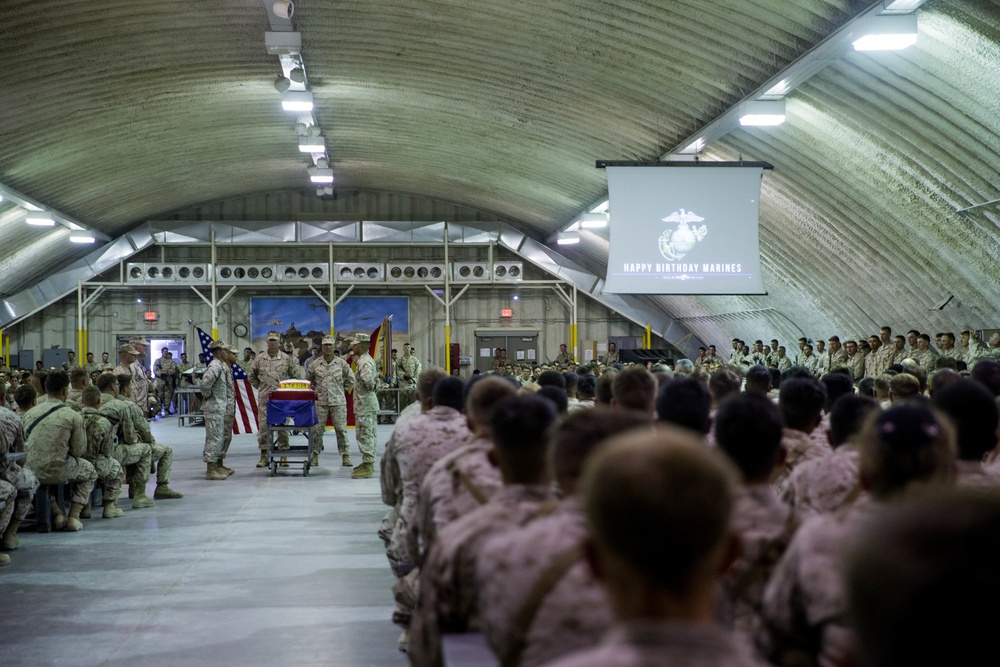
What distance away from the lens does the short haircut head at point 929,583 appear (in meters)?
0.97

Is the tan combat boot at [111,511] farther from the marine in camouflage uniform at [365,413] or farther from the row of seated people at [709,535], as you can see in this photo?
the row of seated people at [709,535]

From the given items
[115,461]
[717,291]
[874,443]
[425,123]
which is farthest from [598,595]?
[425,123]

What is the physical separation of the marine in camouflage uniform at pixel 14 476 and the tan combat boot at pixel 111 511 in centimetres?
141

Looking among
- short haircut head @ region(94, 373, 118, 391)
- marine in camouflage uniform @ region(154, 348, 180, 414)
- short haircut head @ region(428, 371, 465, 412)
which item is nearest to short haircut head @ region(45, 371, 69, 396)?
short haircut head @ region(94, 373, 118, 391)

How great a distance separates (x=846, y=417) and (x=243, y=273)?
2260 centimetres

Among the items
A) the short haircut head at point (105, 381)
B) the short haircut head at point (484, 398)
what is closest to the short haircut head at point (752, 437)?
the short haircut head at point (484, 398)

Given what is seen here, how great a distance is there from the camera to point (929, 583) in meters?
0.98

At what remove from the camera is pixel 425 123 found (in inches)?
699

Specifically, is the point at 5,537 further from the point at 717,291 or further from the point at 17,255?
the point at 17,255

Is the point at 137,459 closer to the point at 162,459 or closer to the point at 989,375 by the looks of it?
the point at 162,459

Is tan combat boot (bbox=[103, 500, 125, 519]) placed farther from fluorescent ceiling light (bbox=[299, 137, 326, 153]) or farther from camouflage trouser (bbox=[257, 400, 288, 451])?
fluorescent ceiling light (bbox=[299, 137, 326, 153])

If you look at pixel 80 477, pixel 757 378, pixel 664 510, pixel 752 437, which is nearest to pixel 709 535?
pixel 664 510

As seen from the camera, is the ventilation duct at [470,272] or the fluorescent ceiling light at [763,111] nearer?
the fluorescent ceiling light at [763,111]

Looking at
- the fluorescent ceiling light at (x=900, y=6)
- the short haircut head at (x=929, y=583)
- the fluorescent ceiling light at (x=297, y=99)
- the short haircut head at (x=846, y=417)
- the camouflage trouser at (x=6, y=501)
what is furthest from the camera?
the fluorescent ceiling light at (x=297, y=99)
